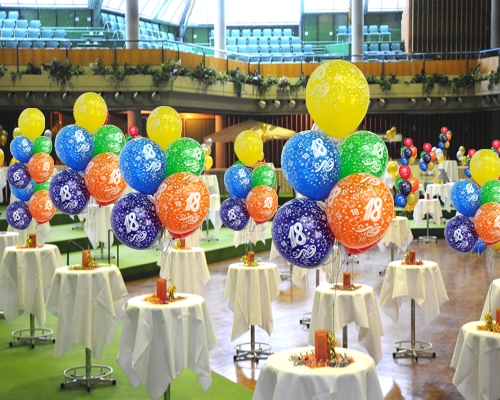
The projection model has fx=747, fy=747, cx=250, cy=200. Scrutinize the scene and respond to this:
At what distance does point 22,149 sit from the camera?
25.8 ft

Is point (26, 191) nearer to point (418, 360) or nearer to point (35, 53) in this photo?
point (418, 360)

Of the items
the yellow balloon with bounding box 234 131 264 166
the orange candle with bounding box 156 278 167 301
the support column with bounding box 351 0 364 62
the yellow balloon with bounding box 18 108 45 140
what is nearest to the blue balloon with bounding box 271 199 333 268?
the orange candle with bounding box 156 278 167 301

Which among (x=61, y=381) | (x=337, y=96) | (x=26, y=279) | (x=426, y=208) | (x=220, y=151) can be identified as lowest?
(x=61, y=381)

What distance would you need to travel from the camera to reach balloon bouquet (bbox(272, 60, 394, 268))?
3.94 m

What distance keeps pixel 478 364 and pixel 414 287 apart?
2.14 metres

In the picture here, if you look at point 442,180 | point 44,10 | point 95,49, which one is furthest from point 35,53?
point 442,180

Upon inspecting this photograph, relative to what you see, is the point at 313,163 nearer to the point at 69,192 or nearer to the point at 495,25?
the point at 69,192

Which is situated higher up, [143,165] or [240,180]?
[143,165]

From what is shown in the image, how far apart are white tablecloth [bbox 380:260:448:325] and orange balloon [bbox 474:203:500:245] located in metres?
1.60

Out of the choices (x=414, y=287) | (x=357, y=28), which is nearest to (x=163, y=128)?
(x=414, y=287)

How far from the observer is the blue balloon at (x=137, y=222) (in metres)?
5.15

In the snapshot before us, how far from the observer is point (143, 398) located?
5.77 meters

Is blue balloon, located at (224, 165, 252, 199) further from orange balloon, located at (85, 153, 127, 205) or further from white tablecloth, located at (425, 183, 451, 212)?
white tablecloth, located at (425, 183, 451, 212)

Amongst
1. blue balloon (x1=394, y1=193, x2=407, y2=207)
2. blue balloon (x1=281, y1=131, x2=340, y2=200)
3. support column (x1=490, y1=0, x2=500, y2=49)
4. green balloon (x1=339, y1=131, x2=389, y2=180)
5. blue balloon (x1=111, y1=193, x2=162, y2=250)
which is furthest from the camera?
support column (x1=490, y1=0, x2=500, y2=49)
